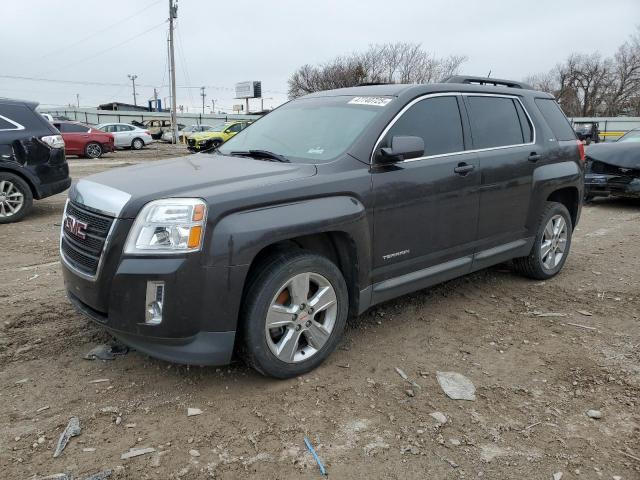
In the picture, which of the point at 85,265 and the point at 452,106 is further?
the point at 452,106

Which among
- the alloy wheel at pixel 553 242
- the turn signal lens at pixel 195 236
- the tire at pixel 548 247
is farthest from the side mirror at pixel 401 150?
the alloy wheel at pixel 553 242

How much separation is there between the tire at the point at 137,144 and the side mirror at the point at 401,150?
2779 cm

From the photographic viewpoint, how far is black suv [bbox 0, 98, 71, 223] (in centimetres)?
755

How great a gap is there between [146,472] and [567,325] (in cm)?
330

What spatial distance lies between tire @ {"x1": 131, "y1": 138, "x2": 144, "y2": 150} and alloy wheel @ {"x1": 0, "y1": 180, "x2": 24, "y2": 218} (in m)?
22.1

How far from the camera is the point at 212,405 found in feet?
9.56

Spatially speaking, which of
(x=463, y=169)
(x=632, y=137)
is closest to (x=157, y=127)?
(x=632, y=137)

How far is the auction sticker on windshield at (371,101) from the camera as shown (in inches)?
147

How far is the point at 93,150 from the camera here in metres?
21.9

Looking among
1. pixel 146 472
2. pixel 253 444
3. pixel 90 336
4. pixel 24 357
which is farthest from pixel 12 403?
pixel 253 444

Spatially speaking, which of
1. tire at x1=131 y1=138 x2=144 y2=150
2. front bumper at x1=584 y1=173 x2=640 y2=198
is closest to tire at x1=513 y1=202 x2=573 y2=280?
front bumper at x1=584 y1=173 x2=640 y2=198

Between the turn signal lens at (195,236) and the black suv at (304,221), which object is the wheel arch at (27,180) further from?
the turn signal lens at (195,236)

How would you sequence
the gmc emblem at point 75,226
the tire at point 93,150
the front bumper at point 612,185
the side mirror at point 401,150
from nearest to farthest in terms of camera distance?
1. the gmc emblem at point 75,226
2. the side mirror at point 401,150
3. the front bumper at point 612,185
4. the tire at point 93,150

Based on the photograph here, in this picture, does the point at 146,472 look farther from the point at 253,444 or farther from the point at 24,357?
the point at 24,357
